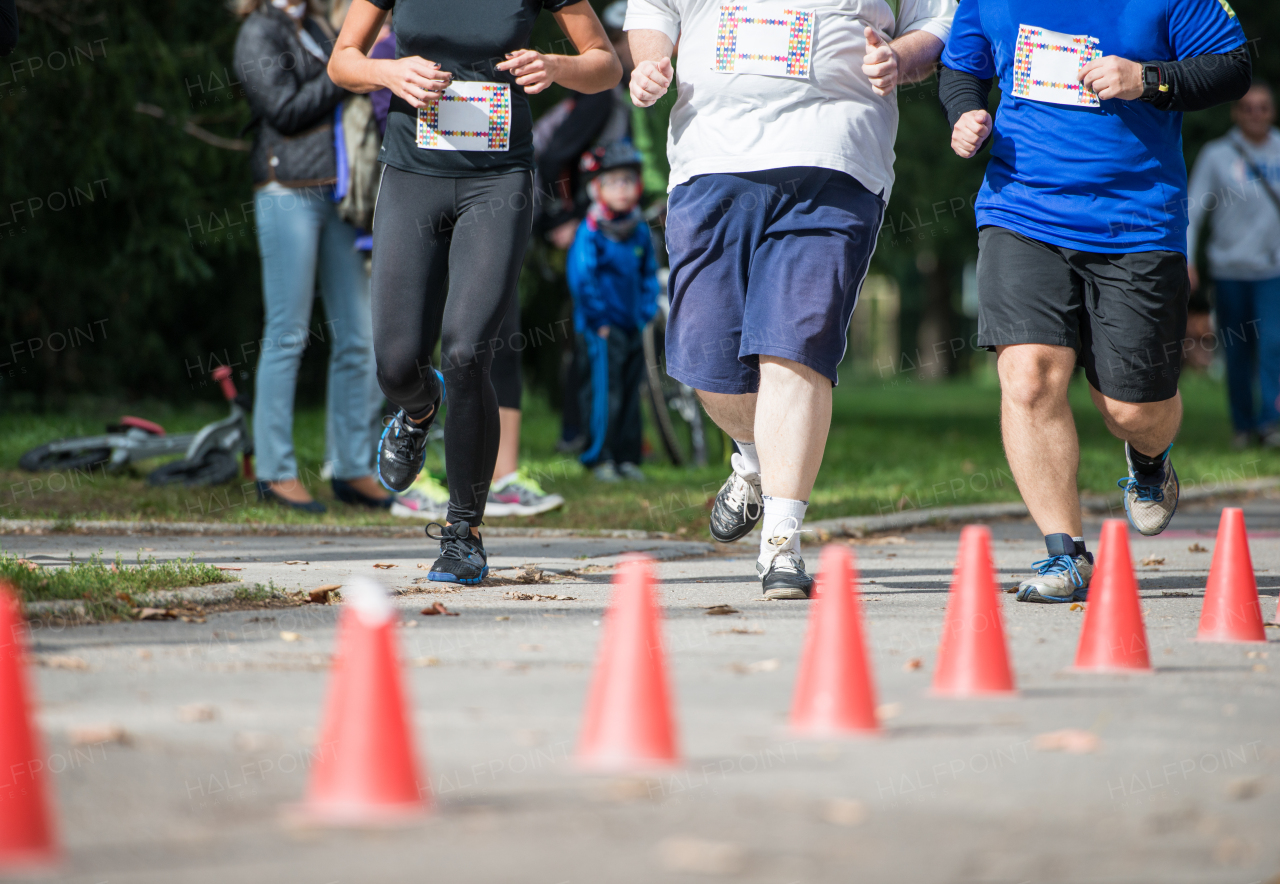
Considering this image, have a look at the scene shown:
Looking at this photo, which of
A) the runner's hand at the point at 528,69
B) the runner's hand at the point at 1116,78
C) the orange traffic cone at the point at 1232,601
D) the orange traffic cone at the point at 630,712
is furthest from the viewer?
the runner's hand at the point at 528,69

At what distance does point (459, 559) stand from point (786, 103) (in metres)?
1.78

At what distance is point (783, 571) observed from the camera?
4785 mm

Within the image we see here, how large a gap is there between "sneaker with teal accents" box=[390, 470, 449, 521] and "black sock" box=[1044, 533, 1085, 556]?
9.73 feet

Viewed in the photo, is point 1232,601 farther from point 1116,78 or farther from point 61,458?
point 61,458

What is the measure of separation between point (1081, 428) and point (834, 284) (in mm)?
11946

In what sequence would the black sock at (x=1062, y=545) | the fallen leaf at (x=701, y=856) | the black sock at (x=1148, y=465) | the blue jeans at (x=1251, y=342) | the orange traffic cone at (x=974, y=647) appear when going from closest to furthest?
1. the fallen leaf at (x=701, y=856)
2. the orange traffic cone at (x=974, y=647)
3. the black sock at (x=1062, y=545)
4. the black sock at (x=1148, y=465)
5. the blue jeans at (x=1251, y=342)

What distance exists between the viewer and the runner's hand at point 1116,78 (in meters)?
4.86

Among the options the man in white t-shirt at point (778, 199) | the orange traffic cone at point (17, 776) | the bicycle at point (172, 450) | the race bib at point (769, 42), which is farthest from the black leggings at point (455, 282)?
the bicycle at point (172, 450)

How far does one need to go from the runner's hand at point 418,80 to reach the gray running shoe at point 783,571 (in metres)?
1.73

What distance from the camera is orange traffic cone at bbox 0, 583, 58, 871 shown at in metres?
2.22

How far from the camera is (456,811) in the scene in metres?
2.46

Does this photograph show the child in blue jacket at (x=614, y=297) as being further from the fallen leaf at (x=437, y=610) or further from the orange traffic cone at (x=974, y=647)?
the orange traffic cone at (x=974, y=647)

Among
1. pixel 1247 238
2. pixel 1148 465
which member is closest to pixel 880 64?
pixel 1148 465

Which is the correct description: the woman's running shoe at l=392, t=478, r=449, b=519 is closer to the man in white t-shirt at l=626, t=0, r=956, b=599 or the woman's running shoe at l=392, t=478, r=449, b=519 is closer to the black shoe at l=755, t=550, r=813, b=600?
the man in white t-shirt at l=626, t=0, r=956, b=599
